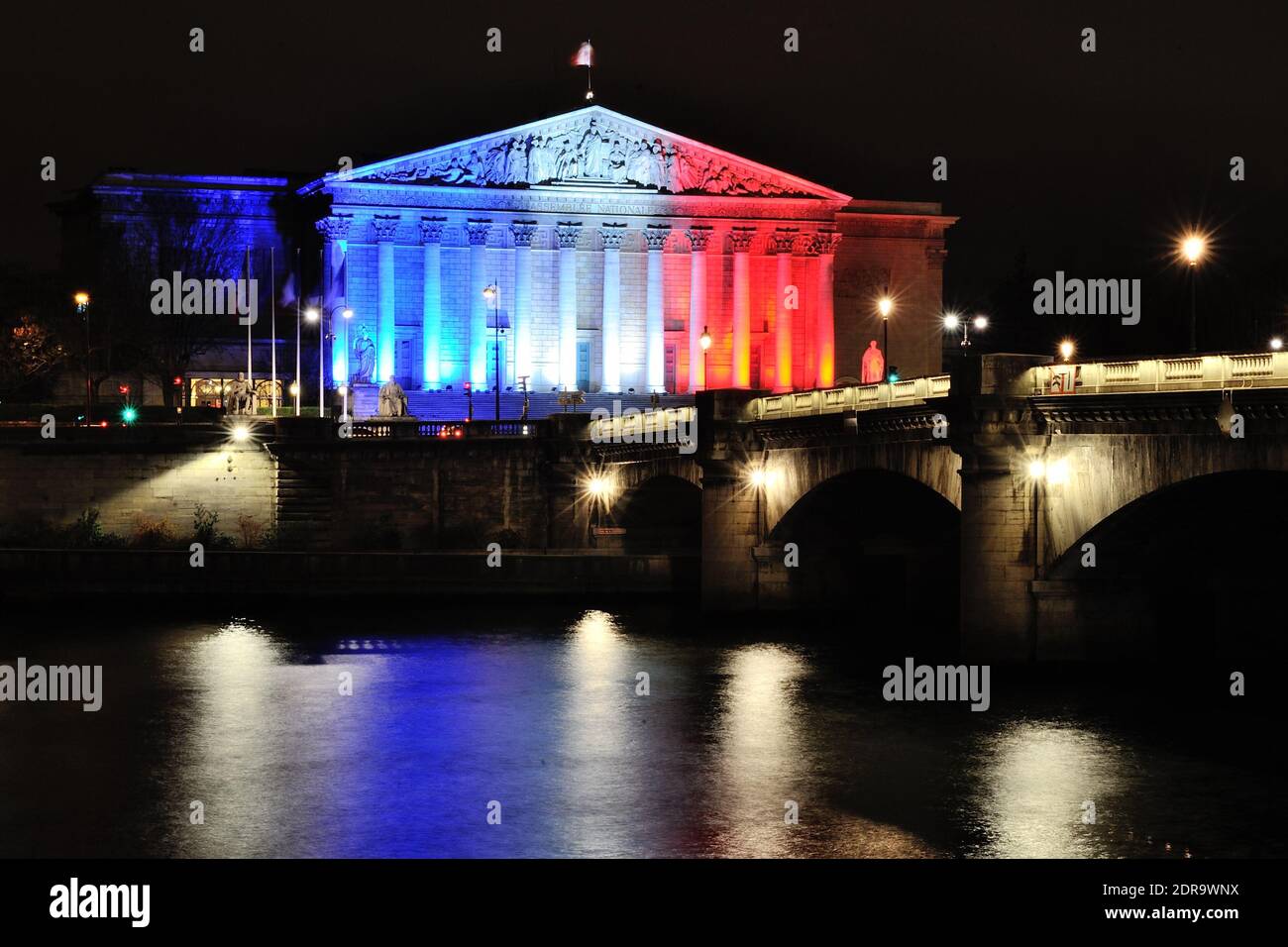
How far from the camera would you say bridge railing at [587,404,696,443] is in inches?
2496

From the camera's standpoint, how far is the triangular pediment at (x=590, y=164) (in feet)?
357

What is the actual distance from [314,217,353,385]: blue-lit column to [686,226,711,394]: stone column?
22469 mm

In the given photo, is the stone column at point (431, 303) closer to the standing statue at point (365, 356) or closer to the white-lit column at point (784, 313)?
the standing statue at point (365, 356)

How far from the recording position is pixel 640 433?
69.1m

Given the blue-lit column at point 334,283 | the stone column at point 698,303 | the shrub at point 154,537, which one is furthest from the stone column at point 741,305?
the shrub at point 154,537

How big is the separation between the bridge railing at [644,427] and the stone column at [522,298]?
108 ft

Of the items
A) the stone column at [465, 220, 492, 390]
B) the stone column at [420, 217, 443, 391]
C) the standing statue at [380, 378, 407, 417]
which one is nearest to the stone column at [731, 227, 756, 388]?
the stone column at [465, 220, 492, 390]

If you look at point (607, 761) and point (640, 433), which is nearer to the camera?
point (607, 761)

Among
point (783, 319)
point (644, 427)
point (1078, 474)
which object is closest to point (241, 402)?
point (644, 427)

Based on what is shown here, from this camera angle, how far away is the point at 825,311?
387 feet

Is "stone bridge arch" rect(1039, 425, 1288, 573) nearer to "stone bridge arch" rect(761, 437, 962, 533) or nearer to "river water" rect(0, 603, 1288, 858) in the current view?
"stone bridge arch" rect(761, 437, 962, 533)
